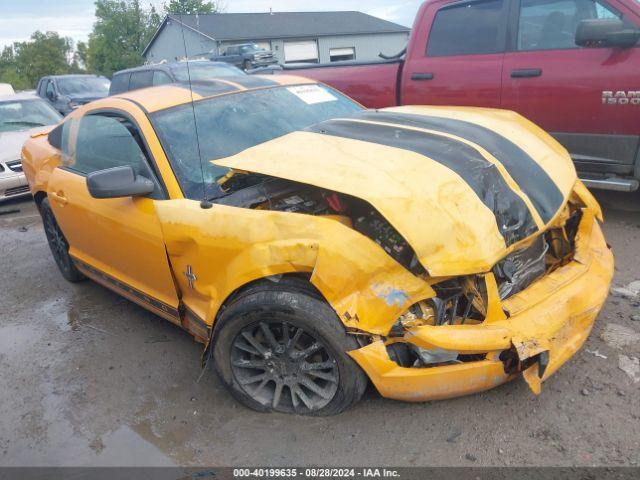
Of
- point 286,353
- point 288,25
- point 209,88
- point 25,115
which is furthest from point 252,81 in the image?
point 288,25

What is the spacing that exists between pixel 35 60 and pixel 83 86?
36.3 m

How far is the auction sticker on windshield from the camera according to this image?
12.5 feet

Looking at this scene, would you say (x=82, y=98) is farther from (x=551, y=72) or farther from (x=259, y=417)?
(x=259, y=417)

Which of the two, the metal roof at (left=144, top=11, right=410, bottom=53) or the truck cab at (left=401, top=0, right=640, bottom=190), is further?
the metal roof at (left=144, top=11, right=410, bottom=53)

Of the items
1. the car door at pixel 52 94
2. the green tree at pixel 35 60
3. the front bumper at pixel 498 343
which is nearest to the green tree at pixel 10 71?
the green tree at pixel 35 60

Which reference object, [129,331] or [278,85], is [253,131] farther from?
[129,331]

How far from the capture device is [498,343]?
214cm

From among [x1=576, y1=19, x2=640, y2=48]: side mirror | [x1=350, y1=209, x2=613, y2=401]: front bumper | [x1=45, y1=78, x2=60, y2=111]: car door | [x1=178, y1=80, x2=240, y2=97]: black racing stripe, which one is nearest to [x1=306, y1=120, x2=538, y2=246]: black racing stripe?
[x1=350, y1=209, x2=613, y2=401]: front bumper

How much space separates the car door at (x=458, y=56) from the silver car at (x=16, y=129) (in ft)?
18.9

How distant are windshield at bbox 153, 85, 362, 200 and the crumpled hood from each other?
569 cm

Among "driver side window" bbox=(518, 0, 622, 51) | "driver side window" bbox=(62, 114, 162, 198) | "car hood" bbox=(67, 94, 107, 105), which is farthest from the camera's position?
"car hood" bbox=(67, 94, 107, 105)

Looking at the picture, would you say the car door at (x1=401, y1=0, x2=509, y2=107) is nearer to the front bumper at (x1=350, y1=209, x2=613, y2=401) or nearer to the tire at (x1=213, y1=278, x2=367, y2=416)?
the front bumper at (x1=350, y1=209, x2=613, y2=401)

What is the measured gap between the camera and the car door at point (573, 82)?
164 inches

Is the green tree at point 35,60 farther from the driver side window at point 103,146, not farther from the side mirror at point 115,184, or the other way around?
the side mirror at point 115,184
